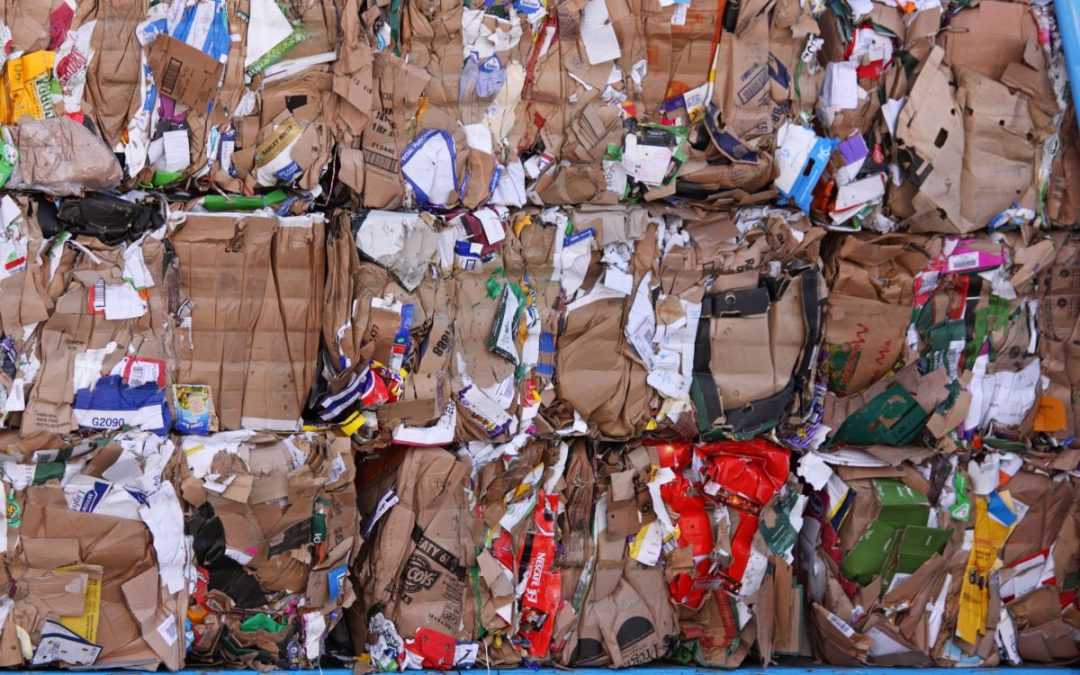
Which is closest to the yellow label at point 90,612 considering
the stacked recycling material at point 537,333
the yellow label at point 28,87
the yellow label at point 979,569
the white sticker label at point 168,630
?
the stacked recycling material at point 537,333

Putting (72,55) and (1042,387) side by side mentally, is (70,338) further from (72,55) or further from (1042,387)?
(1042,387)

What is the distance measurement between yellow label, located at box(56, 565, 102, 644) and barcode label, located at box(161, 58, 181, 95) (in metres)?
1.14

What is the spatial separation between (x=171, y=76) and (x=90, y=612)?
127 centimetres

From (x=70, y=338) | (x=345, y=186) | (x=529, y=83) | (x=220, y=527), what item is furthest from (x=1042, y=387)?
(x=70, y=338)

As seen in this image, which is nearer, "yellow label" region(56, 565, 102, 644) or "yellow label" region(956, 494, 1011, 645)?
"yellow label" region(56, 565, 102, 644)

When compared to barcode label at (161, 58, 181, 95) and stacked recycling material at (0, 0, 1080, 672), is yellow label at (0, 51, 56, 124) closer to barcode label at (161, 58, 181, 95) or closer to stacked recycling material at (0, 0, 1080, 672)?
stacked recycling material at (0, 0, 1080, 672)

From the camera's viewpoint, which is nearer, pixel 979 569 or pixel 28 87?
pixel 28 87

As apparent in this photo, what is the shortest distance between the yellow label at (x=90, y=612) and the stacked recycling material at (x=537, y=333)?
14mm

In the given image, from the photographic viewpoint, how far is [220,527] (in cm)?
246

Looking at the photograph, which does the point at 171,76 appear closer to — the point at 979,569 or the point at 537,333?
the point at 537,333

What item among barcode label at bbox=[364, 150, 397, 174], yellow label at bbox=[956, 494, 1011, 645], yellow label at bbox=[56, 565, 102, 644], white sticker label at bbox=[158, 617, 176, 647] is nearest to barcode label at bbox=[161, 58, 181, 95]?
barcode label at bbox=[364, 150, 397, 174]

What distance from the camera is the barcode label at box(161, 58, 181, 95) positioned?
2.41 meters

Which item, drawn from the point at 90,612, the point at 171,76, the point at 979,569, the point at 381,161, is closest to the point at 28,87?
the point at 171,76

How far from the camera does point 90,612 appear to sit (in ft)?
7.97
